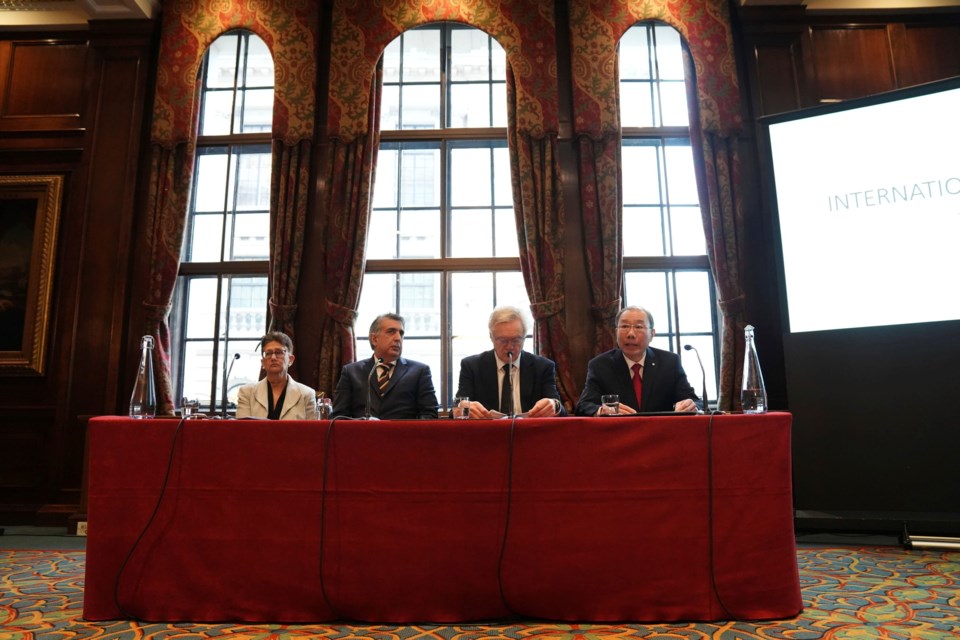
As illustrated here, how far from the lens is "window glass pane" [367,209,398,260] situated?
489cm

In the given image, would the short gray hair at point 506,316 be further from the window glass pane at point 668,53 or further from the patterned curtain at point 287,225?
the window glass pane at point 668,53

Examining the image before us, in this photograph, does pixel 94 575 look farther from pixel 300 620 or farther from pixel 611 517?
pixel 611 517

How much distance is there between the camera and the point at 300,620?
2166 millimetres

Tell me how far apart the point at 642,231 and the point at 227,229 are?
124 inches

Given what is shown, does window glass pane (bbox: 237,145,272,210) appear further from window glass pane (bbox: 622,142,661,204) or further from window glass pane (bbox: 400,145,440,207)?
window glass pane (bbox: 622,142,661,204)

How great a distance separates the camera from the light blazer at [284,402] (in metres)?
3.41

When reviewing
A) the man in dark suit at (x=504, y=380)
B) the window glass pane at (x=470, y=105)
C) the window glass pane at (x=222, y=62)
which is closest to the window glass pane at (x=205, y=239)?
the window glass pane at (x=222, y=62)

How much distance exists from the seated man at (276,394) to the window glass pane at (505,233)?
1906 millimetres

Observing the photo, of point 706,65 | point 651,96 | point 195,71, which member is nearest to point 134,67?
point 195,71

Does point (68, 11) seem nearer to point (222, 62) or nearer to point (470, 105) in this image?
point (222, 62)

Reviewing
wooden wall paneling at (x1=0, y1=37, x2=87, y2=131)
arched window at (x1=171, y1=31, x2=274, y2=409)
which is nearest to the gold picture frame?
wooden wall paneling at (x1=0, y1=37, x2=87, y2=131)

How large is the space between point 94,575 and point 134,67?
419 centimetres

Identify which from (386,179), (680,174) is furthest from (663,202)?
(386,179)

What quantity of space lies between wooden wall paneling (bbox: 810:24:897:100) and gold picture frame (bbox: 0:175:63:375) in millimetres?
5777
